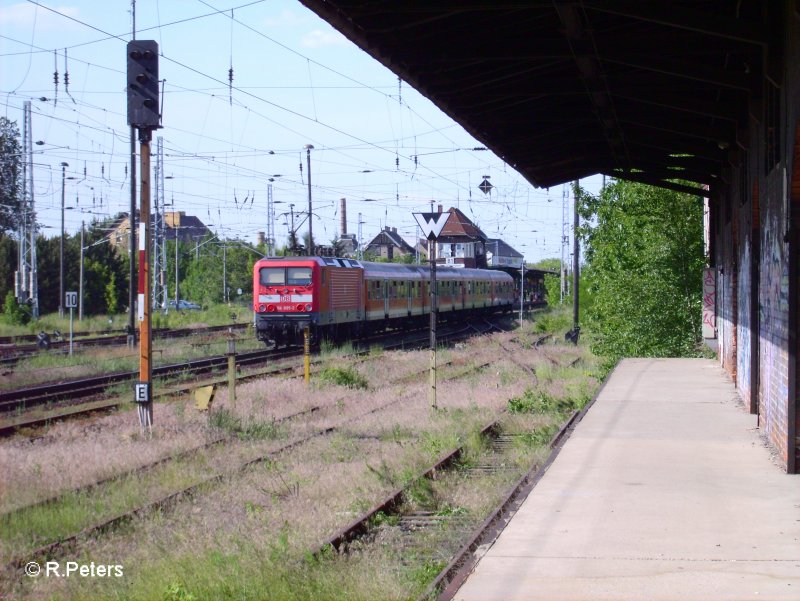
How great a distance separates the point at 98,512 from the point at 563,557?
4.54m

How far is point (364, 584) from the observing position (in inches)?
242

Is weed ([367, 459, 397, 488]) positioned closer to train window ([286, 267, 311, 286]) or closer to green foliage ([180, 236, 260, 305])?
train window ([286, 267, 311, 286])

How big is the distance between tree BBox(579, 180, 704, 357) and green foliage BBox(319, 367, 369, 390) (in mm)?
7261

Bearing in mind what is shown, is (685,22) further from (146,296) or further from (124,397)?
(124,397)

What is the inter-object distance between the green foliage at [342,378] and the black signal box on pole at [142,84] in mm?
8160

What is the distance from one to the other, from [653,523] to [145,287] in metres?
7.81

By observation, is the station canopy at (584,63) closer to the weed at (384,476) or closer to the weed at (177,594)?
the weed at (384,476)

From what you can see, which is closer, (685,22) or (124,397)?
(685,22)

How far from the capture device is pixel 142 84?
1255 centimetres

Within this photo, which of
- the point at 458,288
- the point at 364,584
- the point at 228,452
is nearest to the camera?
the point at 364,584

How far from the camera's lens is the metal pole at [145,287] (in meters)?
12.7

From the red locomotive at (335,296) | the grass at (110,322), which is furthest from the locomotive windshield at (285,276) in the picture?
the grass at (110,322)

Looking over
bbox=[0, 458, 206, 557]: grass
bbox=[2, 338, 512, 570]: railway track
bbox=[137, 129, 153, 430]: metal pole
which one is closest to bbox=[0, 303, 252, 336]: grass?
bbox=[137, 129, 153, 430]: metal pole

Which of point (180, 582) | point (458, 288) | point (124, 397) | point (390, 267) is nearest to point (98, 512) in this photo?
point (180, 582)
